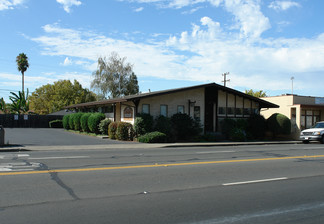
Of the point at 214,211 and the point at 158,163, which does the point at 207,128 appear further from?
the point at 214,211

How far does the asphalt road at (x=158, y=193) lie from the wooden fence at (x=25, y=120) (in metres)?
40.0

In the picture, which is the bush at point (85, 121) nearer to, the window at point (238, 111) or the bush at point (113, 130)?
the bush at point (113, 130)

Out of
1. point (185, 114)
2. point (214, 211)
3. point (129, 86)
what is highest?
point (129, 86)

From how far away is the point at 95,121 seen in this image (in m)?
27.7

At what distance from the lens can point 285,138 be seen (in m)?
30.0

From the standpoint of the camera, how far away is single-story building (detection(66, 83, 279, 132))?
24.4 meters

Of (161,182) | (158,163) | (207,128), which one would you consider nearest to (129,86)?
(207,128)

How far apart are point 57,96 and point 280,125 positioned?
178 feet

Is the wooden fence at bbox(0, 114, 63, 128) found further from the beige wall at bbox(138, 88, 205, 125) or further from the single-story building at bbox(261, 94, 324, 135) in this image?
the single-story building at bbox(261, 94, 324, 135)

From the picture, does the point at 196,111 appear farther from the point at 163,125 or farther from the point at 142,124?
the point at 142,124

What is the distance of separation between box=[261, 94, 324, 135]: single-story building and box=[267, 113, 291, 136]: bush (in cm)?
224

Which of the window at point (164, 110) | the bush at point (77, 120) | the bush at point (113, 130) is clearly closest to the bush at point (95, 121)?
the bush at point (113, 130)

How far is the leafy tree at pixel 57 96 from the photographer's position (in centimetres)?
6806

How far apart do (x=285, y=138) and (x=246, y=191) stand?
986 inches
